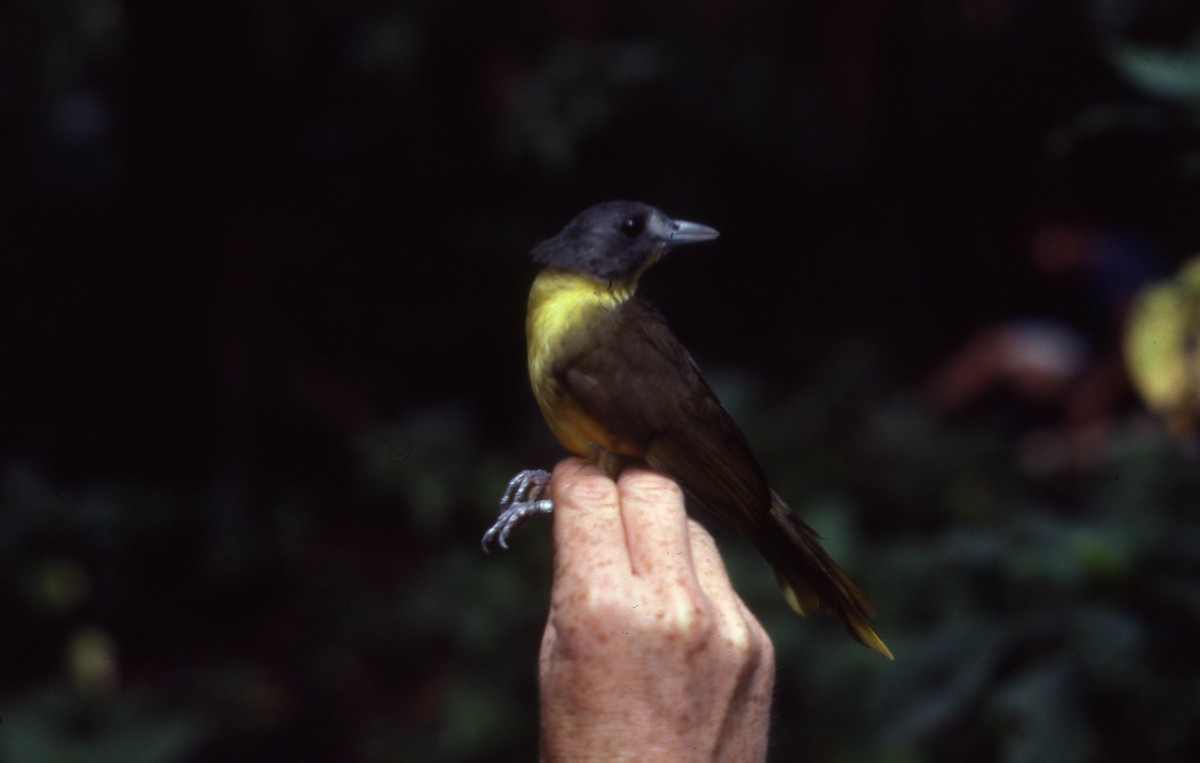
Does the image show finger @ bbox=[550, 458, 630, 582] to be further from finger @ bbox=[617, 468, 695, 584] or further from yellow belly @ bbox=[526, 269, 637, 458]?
yellow belly @ bbox=[526, 269, 637, 458]

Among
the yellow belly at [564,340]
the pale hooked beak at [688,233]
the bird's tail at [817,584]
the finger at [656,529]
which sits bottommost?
the bird's tail at [817,584]

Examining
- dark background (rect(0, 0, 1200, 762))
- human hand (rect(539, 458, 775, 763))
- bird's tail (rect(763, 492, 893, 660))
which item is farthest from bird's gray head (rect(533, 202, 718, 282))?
dark background (rect(0, 0, 1200, 762))

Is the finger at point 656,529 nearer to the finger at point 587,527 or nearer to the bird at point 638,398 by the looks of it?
the finger at point 587,527

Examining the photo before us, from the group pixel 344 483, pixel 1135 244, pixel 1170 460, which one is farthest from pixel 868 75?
pixel 344 483

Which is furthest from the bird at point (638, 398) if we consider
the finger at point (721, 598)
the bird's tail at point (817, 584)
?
the finger at point (721, 598)

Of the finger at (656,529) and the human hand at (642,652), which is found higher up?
the finger at (656,529)

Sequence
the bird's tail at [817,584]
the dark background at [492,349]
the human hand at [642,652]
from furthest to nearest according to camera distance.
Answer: the dark background at [492,349] → the bird's tail at [817,584] → the human hand at [642,652]

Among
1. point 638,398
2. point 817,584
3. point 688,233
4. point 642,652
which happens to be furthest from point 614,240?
point 642,652
